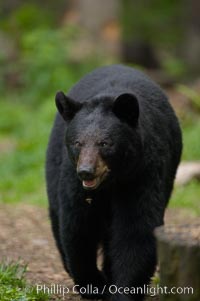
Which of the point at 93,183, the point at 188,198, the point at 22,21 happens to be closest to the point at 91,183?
the point at 93,183

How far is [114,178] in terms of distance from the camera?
5.81 metres

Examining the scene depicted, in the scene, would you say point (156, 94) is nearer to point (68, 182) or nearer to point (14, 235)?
point (68, 182)

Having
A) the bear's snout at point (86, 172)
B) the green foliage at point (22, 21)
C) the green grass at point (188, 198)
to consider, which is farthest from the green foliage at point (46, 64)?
the bear's snout at point (86, 172)

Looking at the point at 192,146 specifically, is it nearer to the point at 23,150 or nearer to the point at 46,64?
the point at 23,150

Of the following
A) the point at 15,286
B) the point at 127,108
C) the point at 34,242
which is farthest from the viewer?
the point at 34,242

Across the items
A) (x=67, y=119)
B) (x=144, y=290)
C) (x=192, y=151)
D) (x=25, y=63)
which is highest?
(x=25, y=63)

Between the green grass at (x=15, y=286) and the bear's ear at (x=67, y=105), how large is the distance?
129 cm

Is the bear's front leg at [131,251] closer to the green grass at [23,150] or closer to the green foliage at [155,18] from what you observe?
the green grass at [23,150]

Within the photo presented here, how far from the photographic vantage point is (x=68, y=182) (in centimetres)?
623

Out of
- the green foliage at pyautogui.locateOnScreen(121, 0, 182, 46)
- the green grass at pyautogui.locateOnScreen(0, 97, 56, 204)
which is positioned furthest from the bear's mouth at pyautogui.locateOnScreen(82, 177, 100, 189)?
the green foliage at pyautogui.locateOnScreen(121, 0, 182, 46)

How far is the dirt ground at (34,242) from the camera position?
731 cm

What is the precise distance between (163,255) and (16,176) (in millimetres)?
8081

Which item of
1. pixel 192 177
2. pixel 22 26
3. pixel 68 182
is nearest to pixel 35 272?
pixel 68 182

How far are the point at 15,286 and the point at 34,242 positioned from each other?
2.31m
